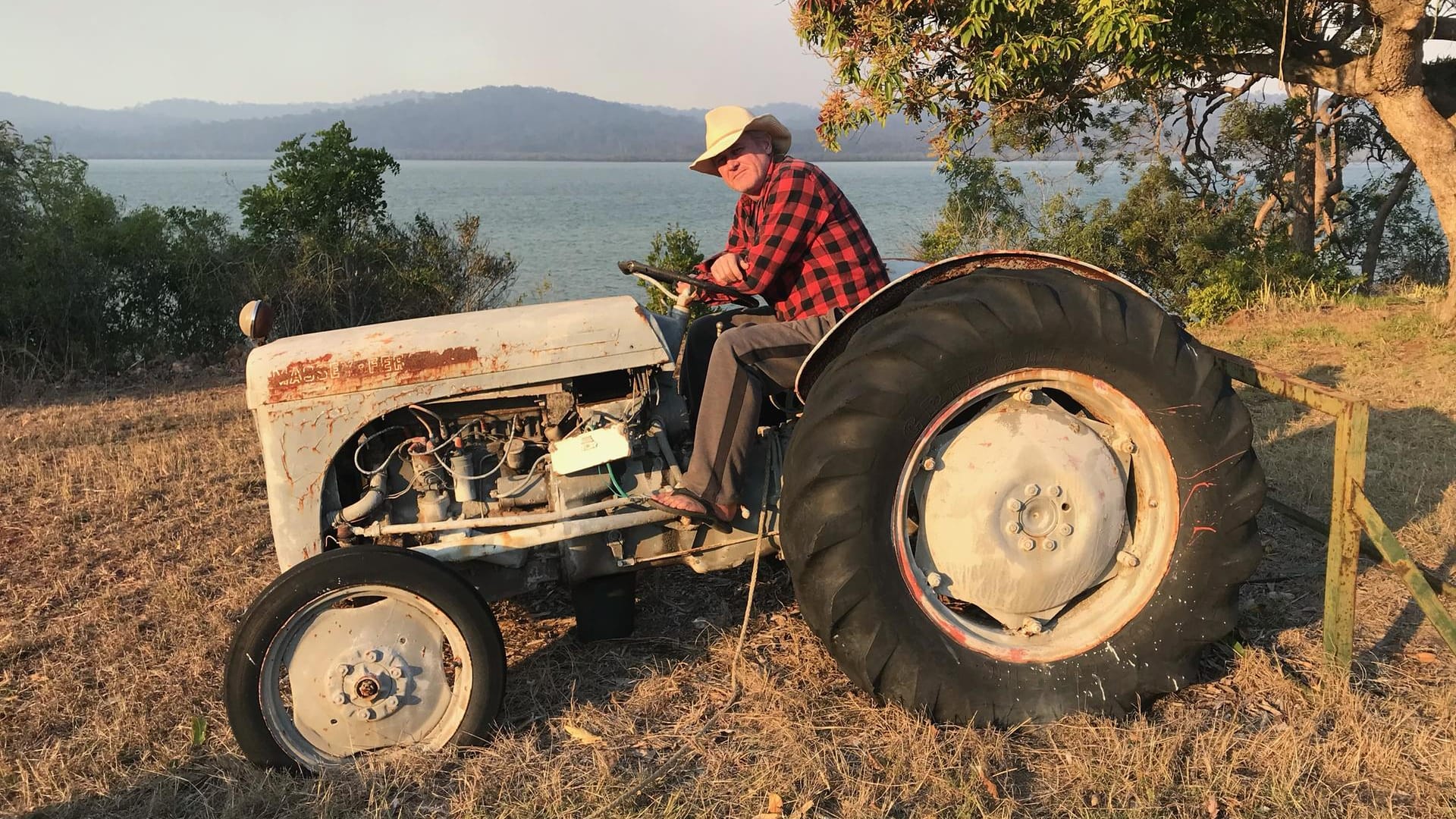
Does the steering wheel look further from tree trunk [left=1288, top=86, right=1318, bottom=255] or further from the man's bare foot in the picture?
tree trunk [left=1288, top=86, right=1318, bottom=255]

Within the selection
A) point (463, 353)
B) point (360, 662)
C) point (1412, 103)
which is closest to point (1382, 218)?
point (1412, 103)

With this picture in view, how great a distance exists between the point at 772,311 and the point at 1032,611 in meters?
1.49

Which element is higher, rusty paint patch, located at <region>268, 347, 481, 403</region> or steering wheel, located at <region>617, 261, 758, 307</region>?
steering wheel, located at <region>617, 261, 758, 307</region>

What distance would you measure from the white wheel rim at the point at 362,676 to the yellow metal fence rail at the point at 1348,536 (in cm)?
272

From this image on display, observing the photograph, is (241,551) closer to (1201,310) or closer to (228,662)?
(228,662)

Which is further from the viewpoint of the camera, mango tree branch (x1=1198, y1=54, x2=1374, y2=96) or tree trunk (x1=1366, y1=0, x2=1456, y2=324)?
mango tree branch (x1=1198, y1=54, x2=1374, y2=96)

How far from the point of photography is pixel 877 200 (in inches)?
1686

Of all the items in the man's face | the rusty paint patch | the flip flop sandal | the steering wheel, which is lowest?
the flip flop sandal

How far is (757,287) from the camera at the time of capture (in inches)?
130

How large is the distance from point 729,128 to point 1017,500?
170 cm

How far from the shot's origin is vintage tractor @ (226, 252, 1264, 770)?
270 centimetres

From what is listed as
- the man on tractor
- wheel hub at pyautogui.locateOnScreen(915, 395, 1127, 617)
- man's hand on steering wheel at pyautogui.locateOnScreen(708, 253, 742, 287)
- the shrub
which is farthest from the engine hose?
the shrub

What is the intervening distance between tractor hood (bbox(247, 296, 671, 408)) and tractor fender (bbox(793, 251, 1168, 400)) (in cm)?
50

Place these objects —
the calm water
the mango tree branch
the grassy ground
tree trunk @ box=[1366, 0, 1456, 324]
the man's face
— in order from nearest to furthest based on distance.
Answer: the grassy ground, the man's face, tree trunk @ box=[1366, 0, 1456, 324], the mango tree branch, the calm water
